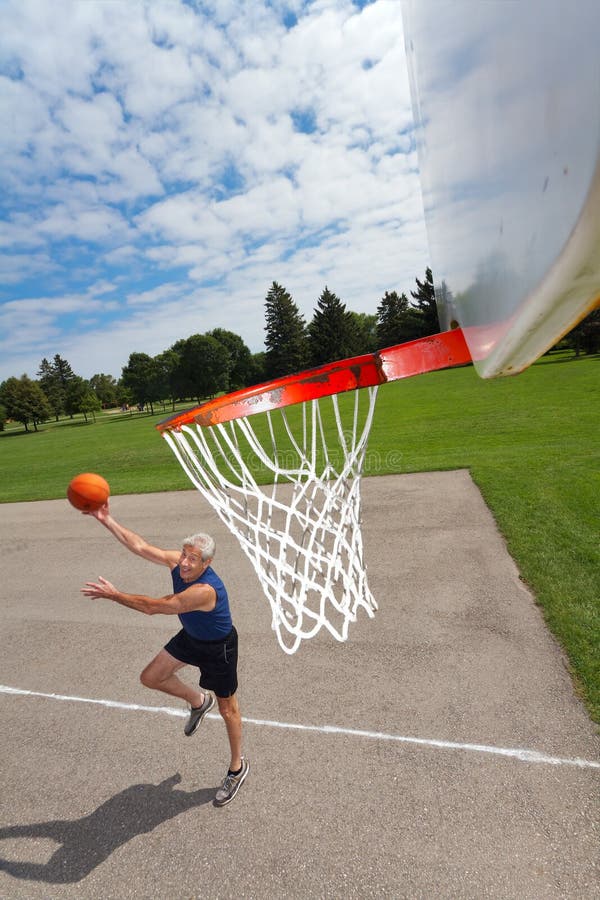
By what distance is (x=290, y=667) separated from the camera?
16.9 ft

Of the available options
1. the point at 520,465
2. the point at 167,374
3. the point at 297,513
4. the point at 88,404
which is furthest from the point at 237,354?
the point at 297,513

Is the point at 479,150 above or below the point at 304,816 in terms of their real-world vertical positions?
above

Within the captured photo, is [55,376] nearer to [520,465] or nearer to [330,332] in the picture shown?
[330,332]

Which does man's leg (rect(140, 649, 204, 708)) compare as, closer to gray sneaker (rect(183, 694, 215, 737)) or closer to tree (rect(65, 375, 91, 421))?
gray sneaker (rect(183, 694, 215, 737))

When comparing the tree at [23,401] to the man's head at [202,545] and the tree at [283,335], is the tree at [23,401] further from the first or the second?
the man's head at [202,545]

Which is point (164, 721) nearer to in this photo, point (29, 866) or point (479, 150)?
point (29, 866)

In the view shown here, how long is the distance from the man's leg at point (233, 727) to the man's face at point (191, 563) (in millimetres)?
1036

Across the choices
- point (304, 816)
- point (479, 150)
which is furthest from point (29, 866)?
point (479, 150)

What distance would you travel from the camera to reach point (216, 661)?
12.6 ft

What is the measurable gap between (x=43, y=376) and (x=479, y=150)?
4215 inches

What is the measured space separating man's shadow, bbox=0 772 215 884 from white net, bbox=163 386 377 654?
1.42m

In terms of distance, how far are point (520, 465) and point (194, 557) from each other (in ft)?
31.2

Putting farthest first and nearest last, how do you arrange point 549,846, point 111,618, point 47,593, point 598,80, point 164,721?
point 47,593 → point 111,618 → point 164,721 → point 549,846 → point 598,80

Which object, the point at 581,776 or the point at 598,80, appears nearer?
the point at 598,80
